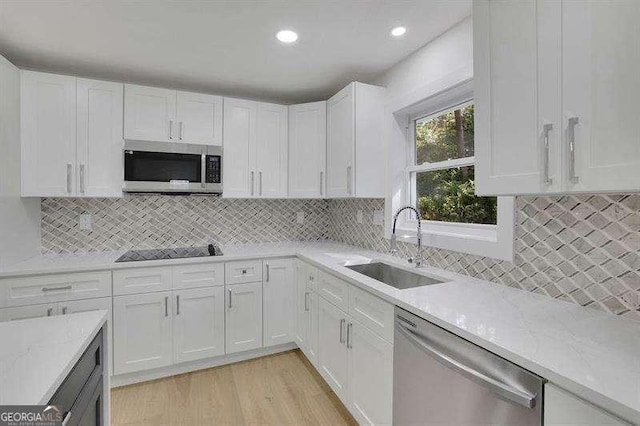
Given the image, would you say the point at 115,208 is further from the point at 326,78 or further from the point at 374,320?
the point at 374,320

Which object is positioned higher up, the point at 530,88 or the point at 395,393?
the point at 530,88

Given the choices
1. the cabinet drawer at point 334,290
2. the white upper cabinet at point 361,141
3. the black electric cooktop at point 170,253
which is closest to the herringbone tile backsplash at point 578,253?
the cabinet drawer at point 334,290

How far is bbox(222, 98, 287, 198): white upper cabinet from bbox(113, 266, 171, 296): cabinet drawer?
85 centimetres

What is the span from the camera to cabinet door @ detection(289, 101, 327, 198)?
2.87 m

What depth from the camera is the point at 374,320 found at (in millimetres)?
1630

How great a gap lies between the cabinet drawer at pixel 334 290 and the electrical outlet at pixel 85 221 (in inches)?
79.0

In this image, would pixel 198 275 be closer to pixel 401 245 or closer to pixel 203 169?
pixel 203 169

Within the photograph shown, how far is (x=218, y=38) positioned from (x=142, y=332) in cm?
213

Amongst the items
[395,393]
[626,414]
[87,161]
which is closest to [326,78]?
[87,161]

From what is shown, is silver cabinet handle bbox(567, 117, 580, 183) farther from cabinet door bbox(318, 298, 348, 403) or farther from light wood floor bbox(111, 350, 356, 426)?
light wood floor bbox(111, 350, 356, 426)

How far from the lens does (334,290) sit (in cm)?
207

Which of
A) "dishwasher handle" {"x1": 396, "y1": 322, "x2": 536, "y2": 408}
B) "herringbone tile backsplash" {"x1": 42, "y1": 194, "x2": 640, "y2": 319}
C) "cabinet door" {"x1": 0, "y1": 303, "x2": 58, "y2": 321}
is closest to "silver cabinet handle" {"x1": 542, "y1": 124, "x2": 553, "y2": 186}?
"herringbone tile backsplash" {"x1": 42, "y1": 194, "x2": 640, "y2": 319}

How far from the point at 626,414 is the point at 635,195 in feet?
2.79

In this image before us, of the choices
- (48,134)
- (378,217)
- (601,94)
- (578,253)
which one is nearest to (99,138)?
(48,134)
